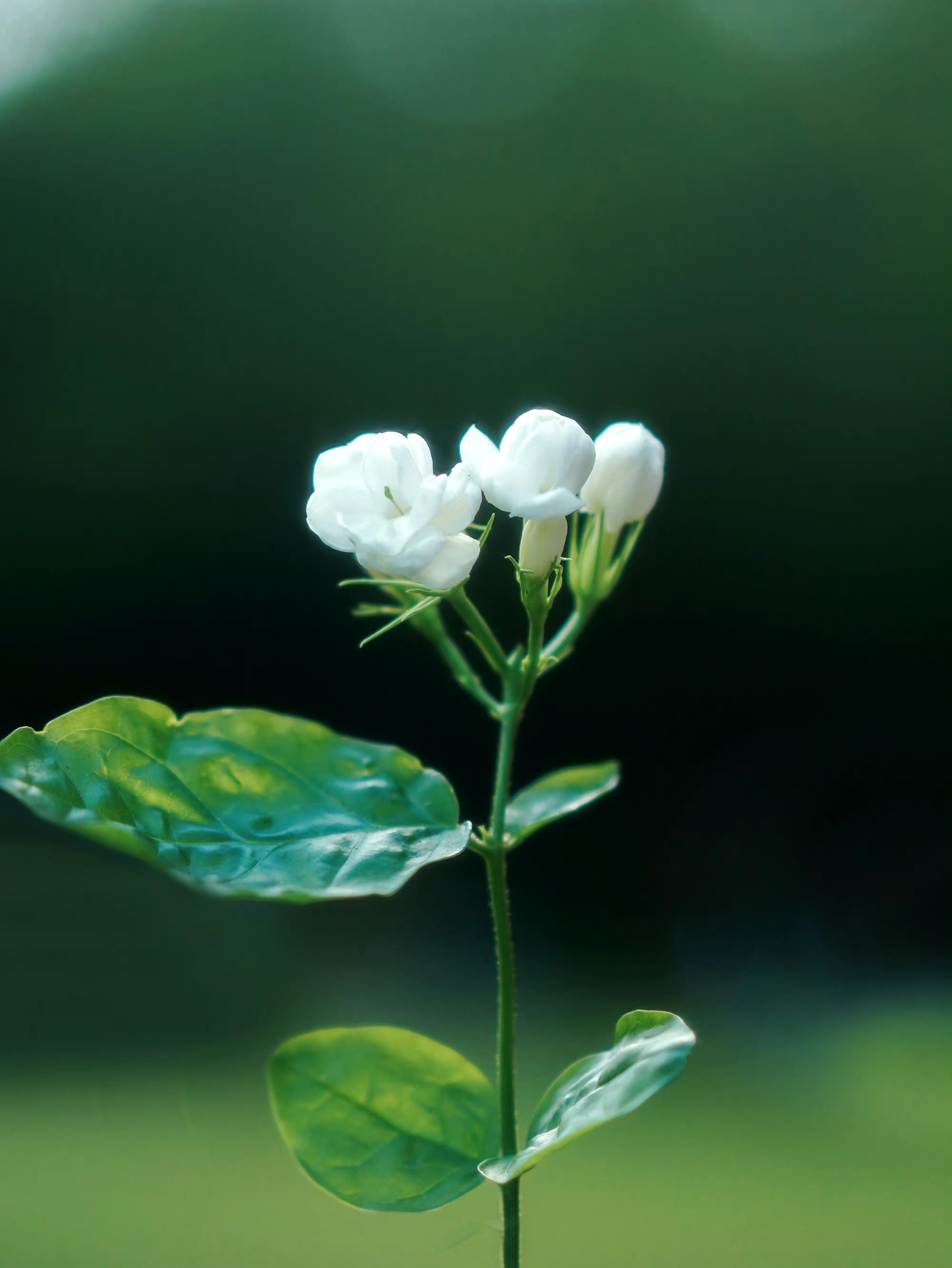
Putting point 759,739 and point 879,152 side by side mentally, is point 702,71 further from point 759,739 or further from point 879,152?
point 759,739

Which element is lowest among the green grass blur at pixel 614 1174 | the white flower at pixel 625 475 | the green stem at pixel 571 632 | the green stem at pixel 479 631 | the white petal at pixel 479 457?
the green grass blur at pixel 614 1174

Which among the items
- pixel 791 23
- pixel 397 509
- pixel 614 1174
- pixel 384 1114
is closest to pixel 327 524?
pixel 397 509

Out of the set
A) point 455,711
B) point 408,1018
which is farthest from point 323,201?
point 408,1018

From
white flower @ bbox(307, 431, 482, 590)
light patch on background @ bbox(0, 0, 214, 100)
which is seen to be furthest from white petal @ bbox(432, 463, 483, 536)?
light patch on background @ bbox(0, 0, 214, 100)

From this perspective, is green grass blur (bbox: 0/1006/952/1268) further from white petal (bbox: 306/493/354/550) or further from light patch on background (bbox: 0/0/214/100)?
light patch on background (bbox: 0/0/214/100)

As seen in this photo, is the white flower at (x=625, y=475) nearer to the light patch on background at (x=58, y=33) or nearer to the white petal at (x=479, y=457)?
the white petal at (x=479, y=457)

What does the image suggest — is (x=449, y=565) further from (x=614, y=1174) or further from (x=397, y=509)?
(x=614, y=1174)

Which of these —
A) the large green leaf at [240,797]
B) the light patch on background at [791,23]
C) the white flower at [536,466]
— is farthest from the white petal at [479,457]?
the light patch on background at [791,23]
